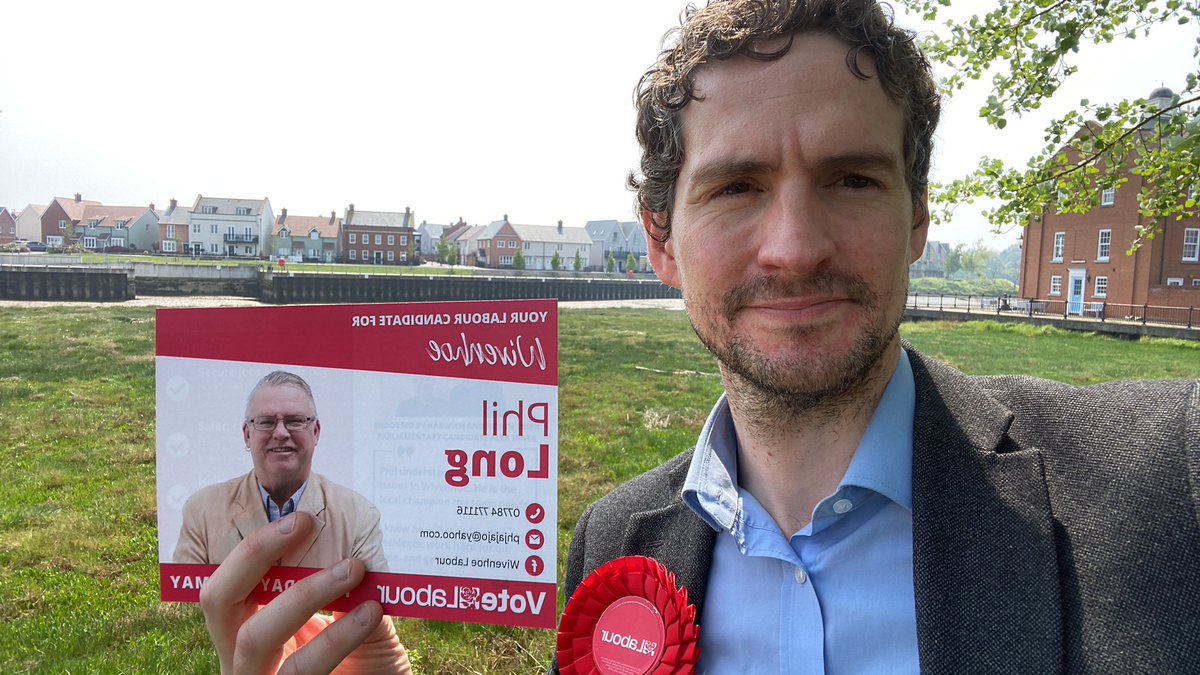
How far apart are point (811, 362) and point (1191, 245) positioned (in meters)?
52.8

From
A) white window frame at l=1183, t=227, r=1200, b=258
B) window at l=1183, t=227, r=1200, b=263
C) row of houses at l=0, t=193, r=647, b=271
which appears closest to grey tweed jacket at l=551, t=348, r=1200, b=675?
white window frame at l=1183, t=227, r=1200, b=258

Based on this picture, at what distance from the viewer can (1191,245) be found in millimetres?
42312

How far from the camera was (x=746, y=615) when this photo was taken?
1.74 metres

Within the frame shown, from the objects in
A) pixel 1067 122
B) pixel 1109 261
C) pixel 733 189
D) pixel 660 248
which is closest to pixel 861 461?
pixel 733 189

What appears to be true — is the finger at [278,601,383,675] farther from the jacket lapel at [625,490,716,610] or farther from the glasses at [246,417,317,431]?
the jacket lapel at [625,490,716,610]

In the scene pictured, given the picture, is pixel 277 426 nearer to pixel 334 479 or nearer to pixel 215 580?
pixel 334 479

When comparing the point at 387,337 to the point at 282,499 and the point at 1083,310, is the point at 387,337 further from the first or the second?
the point at 1083,310

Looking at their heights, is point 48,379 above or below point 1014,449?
below

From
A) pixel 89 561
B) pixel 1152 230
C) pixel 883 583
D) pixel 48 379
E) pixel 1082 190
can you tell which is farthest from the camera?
pixel 48 379

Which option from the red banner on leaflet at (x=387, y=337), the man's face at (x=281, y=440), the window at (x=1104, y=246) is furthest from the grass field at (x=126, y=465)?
the window at (x=1104, y=246)

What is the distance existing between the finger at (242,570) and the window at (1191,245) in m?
53.0

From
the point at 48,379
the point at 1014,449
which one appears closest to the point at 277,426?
the point at 1014,449

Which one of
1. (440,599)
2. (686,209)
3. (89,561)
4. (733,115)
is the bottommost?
(89,561)

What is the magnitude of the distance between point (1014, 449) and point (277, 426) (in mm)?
1800
